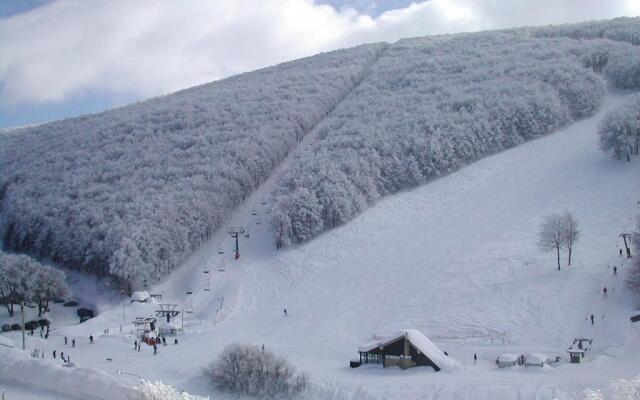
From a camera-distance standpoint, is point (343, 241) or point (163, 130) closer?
point (343, 241)

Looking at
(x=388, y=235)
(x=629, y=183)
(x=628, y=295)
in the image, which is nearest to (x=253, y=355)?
(x=628, y=295)

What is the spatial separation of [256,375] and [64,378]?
7376mm

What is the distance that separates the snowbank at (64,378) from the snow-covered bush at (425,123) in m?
24.5

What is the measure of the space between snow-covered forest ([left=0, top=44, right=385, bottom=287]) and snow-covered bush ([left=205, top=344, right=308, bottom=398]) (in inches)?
773

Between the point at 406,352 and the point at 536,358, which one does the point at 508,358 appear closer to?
the point at 536,358

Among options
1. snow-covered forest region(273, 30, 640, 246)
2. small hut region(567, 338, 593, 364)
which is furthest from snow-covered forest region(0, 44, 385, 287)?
small hut region(567, 338, 593, 364)

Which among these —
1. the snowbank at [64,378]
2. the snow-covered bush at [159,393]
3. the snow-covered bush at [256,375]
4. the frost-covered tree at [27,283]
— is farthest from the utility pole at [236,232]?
the snow-covered bush at [159,393]

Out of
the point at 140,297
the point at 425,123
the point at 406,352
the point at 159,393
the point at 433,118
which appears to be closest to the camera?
the point at 159,393

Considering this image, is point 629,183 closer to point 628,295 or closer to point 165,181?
point 628,295

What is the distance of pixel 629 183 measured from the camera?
50.2 metres

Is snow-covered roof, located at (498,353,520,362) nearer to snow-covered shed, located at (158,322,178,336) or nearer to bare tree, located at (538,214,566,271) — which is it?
bare tree, located at (538,214,566,271)

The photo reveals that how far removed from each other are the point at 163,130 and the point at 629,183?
45.3 m

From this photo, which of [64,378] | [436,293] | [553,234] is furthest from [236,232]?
[64,378]

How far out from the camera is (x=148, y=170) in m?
62.2
